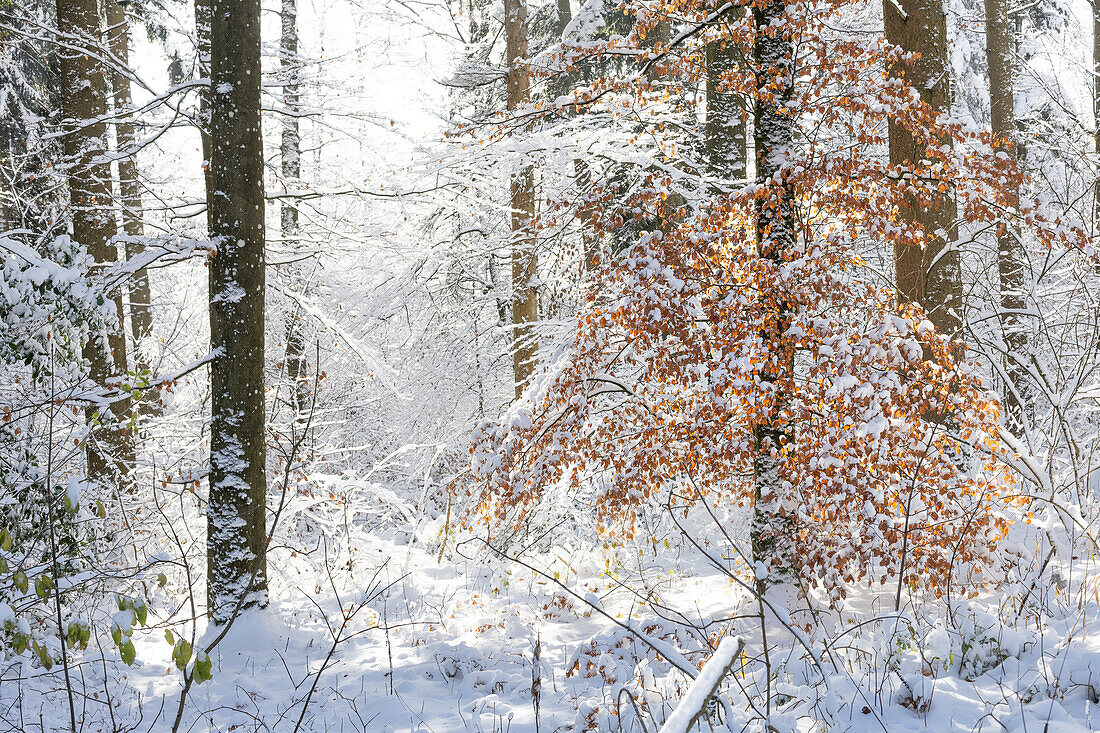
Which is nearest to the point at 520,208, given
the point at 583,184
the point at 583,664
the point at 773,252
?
the point at 583,184

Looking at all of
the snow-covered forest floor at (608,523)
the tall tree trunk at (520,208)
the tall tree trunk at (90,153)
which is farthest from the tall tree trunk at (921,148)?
the tall tree trunk at (90,153)

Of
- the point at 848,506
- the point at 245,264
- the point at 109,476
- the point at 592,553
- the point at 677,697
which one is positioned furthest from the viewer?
the point at 592,553

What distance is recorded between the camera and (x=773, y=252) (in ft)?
19.5

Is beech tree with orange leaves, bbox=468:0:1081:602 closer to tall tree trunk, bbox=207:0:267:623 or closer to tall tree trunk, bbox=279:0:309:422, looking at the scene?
tall tree trunk, bbox=207:0:267:623

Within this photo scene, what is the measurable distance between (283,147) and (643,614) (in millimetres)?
13273

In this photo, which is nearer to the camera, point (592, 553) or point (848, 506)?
point (848, 506)

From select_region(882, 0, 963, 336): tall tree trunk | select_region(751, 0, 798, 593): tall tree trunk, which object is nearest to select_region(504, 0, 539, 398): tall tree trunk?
select_region(882, 0, 963, 336): tall tree trunk

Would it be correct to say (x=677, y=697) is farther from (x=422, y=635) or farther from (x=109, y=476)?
(x=109, y=476)

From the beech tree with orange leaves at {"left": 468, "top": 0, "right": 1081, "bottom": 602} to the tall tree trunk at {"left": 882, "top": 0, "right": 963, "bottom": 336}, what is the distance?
1.17 metres

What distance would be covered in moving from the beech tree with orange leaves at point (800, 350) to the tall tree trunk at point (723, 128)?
8.63 feet

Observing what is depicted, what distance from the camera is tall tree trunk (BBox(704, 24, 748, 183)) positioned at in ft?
30.1

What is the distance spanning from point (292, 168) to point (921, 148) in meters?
13.5

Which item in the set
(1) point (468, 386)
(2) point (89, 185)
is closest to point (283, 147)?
(1) point (468, 386)

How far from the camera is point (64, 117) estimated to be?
8078 millimetres
